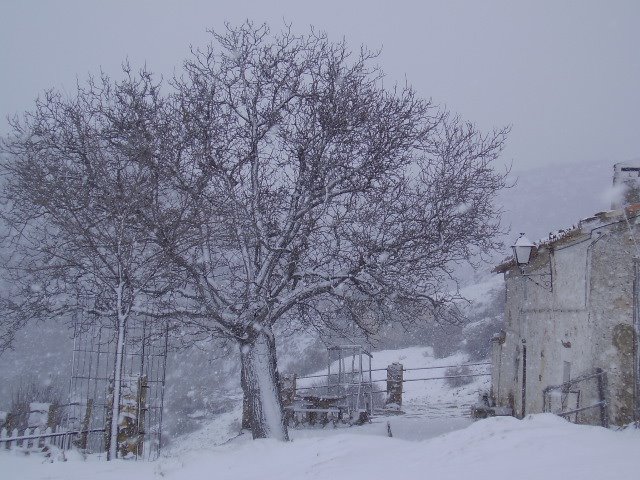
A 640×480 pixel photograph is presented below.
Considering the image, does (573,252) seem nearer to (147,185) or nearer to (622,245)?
(622,245)

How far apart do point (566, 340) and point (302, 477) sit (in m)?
9.18

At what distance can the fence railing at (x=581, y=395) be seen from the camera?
34.8 ft

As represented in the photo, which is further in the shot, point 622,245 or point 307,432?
point 307,432

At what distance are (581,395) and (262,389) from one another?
6.76 m

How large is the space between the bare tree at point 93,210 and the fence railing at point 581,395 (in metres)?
7.87

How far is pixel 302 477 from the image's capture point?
645 centimetres

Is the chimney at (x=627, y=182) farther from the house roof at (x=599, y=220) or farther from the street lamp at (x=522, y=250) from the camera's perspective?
the street lamp at (x=522, y=250)

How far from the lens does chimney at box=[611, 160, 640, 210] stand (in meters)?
12.8

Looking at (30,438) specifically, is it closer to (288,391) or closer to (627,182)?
(288,391)

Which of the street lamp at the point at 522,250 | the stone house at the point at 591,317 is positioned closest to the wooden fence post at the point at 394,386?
the stone house at the point at 591,317

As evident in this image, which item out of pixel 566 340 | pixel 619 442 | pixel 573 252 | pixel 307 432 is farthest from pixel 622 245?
pixel 307 432

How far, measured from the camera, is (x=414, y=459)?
652 centimetres

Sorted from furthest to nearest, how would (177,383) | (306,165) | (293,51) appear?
(177,383) < (293,51) < (306,165)

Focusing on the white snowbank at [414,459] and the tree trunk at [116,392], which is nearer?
the white snowbank at [414,459]
